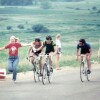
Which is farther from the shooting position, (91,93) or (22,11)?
(22,11)

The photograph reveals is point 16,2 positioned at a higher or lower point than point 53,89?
higher

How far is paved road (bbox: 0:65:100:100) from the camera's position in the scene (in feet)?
48.7

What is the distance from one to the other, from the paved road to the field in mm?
23564

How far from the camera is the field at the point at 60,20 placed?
45281 millimetres

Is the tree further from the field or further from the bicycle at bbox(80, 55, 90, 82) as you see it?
the bicycle at bbox(80, 55, 90, 82)

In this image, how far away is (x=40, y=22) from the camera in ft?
153

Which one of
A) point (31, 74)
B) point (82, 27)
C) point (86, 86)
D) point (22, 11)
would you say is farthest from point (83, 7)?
point (86, 86)

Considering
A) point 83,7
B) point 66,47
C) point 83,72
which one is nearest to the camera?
point 83,72

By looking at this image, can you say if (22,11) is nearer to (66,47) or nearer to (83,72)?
(66,47)

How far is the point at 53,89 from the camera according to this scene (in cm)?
1638

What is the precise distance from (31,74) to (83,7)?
93.7 ft

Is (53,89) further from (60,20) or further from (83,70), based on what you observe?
(60,20)

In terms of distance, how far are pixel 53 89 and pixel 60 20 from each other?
32.9 m

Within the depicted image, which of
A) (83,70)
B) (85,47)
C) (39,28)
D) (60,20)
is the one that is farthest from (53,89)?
(60,20)
